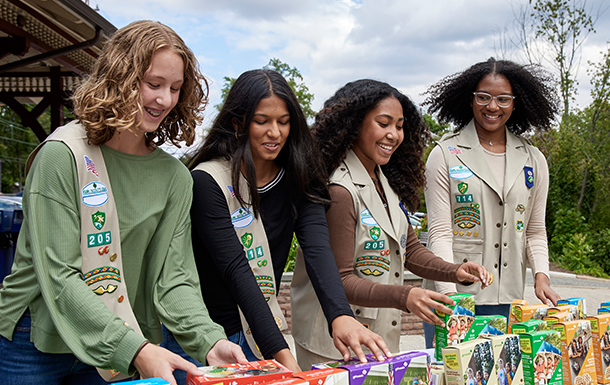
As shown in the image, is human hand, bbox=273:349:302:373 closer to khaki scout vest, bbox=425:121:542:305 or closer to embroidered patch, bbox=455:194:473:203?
khaki scout vest, bbox=425:121:542:305

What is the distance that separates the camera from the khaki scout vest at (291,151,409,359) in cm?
218

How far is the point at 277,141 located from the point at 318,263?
50 centimetres

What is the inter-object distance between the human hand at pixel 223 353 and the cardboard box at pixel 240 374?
13 cm

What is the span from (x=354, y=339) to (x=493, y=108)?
1.70m

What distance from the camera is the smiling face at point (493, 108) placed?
2.77 metres

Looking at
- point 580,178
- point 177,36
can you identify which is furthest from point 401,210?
point 580,178

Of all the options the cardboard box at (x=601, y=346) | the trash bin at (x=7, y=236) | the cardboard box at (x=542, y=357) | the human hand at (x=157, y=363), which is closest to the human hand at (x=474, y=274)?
the cardboard box at (x=542, y=357)

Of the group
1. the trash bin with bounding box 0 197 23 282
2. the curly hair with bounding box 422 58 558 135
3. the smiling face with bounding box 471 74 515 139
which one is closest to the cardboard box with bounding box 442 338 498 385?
the smiling face with bounding box 471 74 515 139

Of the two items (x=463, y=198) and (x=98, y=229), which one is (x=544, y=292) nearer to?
(x=463, y=198)

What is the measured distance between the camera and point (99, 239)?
1524mm

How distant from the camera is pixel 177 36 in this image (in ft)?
5.63

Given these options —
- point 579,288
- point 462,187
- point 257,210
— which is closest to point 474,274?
point 462,187

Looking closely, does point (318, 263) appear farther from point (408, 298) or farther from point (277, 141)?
point (277, 141)

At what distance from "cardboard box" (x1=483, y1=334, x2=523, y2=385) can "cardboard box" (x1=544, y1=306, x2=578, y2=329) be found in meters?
0.27
